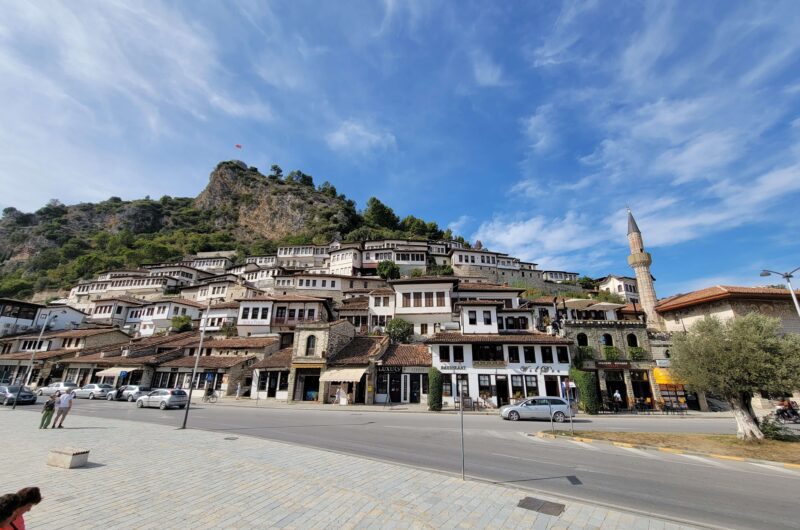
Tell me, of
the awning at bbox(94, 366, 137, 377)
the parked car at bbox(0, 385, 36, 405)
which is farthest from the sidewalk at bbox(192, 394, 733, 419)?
the awning at bbox(94, 366, 137, 377)

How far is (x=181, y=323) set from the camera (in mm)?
53406

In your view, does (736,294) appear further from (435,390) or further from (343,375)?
(343,375)

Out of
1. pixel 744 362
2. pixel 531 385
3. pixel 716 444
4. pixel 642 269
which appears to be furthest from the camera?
pixel 642 269

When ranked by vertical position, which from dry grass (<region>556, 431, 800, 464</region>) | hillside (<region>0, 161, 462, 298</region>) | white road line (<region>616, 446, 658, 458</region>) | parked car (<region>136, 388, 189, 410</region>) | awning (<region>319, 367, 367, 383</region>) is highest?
hillside (<region>0, 161, 462, 298</region>)

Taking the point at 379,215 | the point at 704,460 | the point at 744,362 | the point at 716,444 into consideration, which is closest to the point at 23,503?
the point at 704,460

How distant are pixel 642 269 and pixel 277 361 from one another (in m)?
50.1

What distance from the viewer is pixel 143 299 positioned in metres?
73.2

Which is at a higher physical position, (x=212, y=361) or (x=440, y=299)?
(x=440, y=299)

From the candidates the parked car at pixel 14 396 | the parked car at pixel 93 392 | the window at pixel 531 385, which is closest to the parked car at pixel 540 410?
the window at pixel 531 385

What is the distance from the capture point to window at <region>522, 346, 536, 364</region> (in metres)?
32.3

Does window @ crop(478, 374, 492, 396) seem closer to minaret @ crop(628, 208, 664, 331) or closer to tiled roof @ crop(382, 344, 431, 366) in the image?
tiled roof @ crop(382, 344, 431, 366)

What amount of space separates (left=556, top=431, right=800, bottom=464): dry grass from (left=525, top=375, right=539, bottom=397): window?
1548 cm

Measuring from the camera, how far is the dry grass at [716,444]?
501 inches

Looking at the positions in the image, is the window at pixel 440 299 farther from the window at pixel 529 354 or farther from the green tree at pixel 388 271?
the green tree at pixel 388 271
